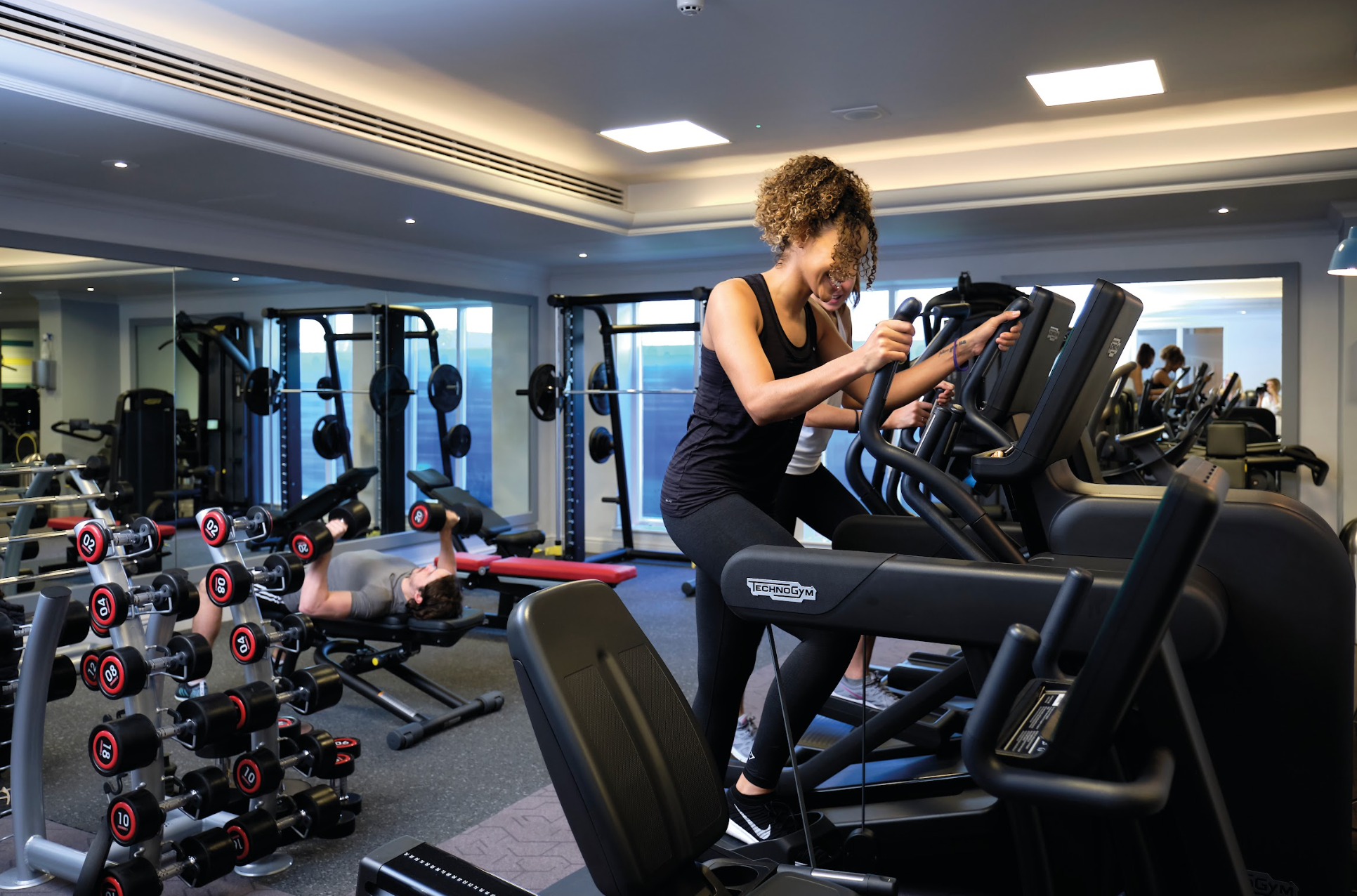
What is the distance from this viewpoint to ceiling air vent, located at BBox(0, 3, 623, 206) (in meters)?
3.24

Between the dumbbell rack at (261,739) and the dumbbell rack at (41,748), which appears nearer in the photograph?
the dumbbell rack at (41,748)

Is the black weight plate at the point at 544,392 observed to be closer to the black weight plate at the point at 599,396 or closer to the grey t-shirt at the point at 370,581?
the black weight plate at the point at 599,396

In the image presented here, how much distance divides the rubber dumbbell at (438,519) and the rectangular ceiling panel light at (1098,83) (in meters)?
3.09

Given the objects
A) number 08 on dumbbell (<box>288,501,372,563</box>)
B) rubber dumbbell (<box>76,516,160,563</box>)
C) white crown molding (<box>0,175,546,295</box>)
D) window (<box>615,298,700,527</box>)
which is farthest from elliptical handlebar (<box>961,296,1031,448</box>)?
window (<box>615,298,700,527</box>)

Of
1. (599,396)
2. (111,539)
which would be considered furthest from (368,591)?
(599,396)

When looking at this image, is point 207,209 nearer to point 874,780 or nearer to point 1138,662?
point 874,780

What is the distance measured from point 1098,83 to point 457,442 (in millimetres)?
4500

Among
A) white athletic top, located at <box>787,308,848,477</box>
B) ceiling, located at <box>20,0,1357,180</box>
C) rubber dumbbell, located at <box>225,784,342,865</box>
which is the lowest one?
rubber dumbbell, located at <box>225,784,342,865</box>

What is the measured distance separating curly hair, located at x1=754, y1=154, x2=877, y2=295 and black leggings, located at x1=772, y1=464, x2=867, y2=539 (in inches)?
22.2

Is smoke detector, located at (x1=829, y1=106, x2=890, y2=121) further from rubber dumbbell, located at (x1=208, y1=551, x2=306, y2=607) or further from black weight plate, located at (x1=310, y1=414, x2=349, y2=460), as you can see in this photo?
black weight plate, located at (x1=310, y1=414, x2=349, y2=460)

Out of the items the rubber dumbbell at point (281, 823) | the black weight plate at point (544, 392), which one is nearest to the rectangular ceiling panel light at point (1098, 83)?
the black weight plate at point (544, 392)

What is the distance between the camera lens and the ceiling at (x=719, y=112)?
12.0ft

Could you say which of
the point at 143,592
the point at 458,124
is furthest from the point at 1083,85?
the point at 143,592

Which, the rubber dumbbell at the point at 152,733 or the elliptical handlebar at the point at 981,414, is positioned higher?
the elliptical handlebar at the point at 981,414
